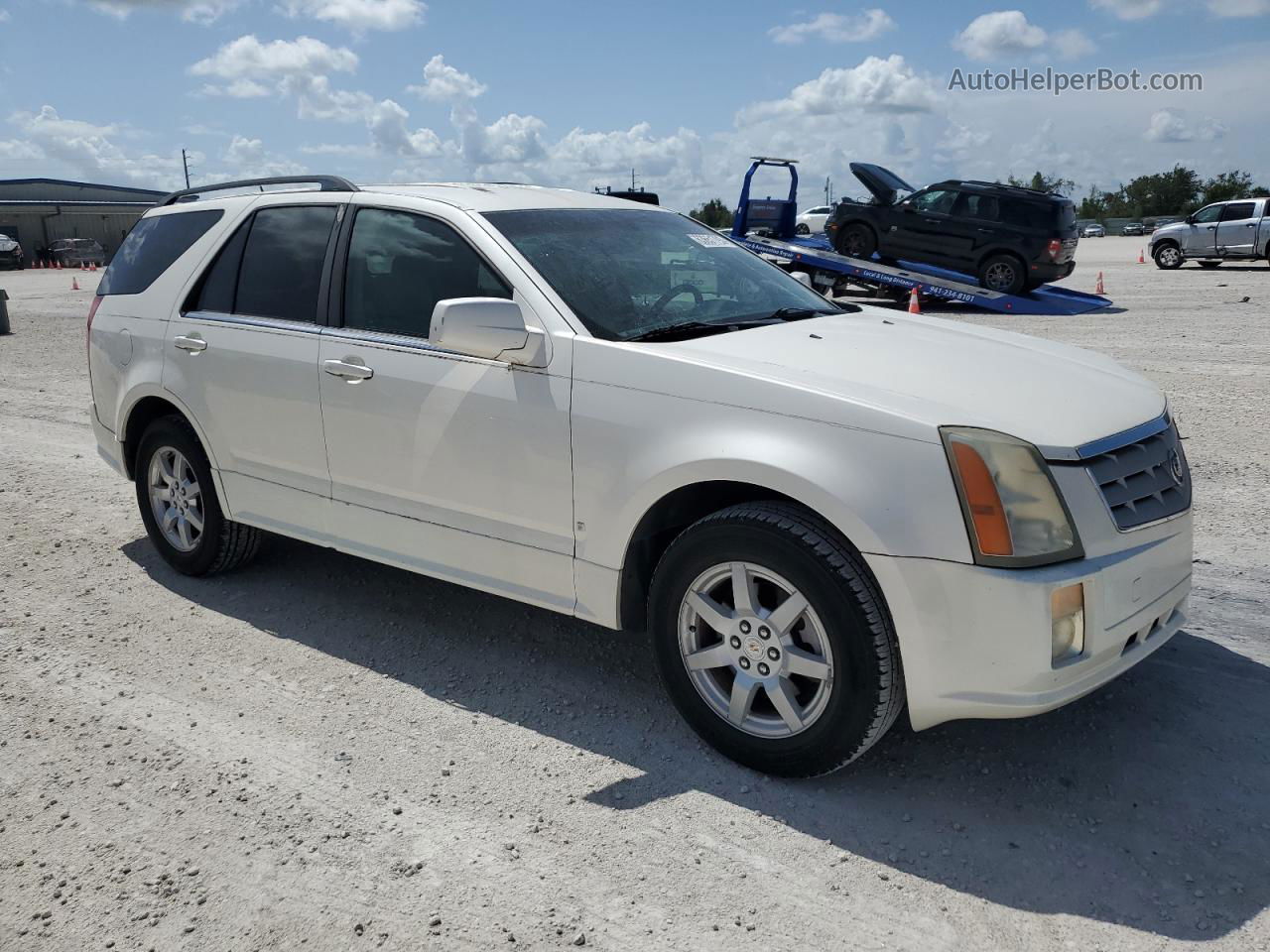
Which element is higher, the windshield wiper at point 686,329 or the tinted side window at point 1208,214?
the tinted side window at point 1208,214

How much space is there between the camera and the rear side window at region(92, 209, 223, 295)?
207 inches

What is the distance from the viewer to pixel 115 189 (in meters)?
80.4

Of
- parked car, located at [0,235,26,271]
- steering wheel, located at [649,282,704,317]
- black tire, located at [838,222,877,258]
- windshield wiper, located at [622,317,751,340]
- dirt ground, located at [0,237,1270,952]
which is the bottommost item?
dirt ground, located at [0,237,1270,952]

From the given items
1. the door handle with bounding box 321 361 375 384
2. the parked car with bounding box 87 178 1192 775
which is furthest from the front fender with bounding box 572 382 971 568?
the door handle with bounding box 321 361 375 384

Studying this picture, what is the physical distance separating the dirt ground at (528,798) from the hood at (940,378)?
1132 millimetres

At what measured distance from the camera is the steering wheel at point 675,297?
393cm

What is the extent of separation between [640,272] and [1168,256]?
28109 mm

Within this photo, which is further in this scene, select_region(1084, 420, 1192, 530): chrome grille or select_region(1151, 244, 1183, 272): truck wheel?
select_region(1151, 244, 1183, 272): truck wheel

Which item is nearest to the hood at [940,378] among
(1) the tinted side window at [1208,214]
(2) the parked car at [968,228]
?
(2) the parked car at [968,228]

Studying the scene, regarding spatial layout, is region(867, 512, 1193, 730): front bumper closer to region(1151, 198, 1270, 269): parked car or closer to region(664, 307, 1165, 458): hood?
region(664, 307, 1165, 458): hood

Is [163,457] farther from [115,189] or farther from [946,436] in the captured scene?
[115,189]

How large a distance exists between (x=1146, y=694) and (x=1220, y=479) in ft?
10.8

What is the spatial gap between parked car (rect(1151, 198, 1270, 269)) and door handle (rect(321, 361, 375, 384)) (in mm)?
27445

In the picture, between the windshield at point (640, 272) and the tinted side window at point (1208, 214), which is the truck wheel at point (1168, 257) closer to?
the tinted side window at point (1208, 214)
